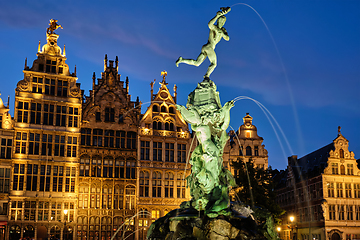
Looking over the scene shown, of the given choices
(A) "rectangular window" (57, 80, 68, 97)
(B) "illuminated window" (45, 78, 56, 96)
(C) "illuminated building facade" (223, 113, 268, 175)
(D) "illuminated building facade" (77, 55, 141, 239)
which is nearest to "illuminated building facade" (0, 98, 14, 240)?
(B) "illuminated window" (45, 78, 56, 96)

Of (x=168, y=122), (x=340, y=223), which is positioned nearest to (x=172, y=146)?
(x=168, y=122)

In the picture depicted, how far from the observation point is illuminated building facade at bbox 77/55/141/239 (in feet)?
157

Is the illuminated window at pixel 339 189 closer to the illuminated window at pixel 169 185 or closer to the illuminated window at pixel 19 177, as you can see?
the illuminated window at pixel 169 185

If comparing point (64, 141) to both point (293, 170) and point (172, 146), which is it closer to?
point (172, 146)

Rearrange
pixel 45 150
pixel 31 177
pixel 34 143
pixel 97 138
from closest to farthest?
1. pixel 31 177
2. pixel 34 143
3. pixel 45 150
4. pixel 97 138

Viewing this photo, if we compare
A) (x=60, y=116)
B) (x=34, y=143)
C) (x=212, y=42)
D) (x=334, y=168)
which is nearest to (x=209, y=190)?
(x=212, y=42)

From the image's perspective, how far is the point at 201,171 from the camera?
24891 mm

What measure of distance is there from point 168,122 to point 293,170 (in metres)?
19.9

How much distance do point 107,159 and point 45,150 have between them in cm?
617

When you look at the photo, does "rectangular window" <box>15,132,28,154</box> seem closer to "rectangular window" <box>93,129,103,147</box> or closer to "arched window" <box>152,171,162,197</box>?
"rectangular window" <box>93,129,103,147</box>

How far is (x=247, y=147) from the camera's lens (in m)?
55.1

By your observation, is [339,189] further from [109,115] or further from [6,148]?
[6,148]

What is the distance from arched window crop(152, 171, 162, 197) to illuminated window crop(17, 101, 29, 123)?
14.1 metres

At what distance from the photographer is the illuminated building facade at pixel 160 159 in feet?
163
